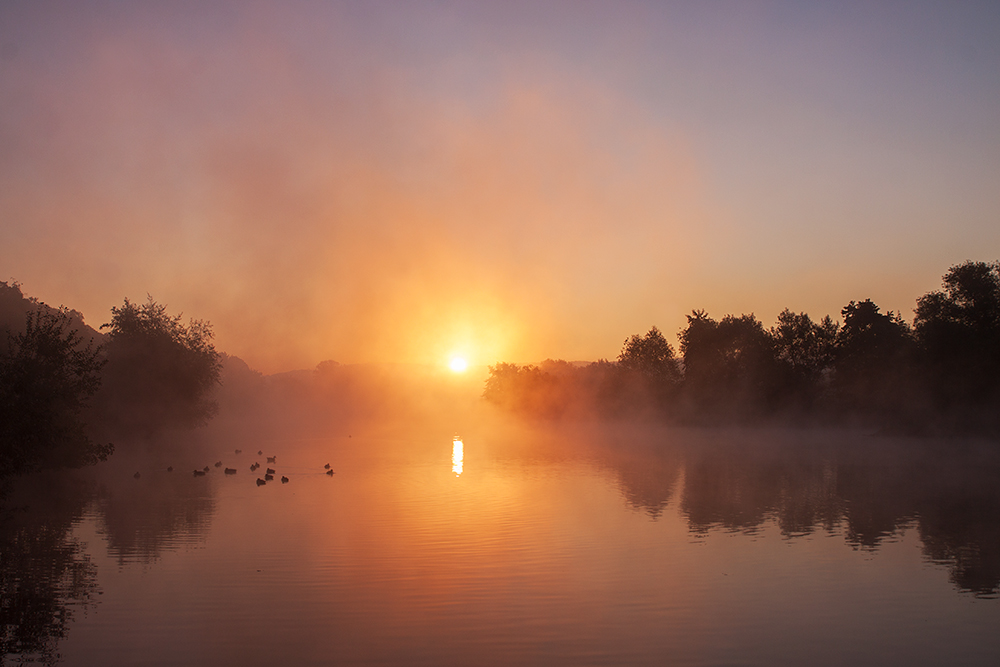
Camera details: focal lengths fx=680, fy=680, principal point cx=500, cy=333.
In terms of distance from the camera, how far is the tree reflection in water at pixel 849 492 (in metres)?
23.2

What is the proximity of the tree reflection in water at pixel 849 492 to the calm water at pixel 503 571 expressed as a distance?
0.68ft

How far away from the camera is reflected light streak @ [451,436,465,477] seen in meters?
46.0

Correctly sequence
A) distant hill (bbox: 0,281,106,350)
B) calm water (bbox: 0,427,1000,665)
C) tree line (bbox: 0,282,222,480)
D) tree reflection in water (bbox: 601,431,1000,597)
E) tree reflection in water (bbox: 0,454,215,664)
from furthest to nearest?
distant hill (bbox: 0,281,106,350), tree line (bbox: 0,282,222,480), tree reflection in water (bbox: 601,431,1000,597), tree reflection in water (bbox: 0,454,215,664), calm water (bbox: 0,427,1000,665)

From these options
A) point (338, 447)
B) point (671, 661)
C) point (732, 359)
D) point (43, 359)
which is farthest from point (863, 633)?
point (732, 359)

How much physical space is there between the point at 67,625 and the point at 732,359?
3841 inches

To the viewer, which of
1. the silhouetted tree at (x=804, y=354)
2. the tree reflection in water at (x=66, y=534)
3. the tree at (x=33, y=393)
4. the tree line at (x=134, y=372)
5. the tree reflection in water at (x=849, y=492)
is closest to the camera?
the tree reflection in water at (x=66, y=534)

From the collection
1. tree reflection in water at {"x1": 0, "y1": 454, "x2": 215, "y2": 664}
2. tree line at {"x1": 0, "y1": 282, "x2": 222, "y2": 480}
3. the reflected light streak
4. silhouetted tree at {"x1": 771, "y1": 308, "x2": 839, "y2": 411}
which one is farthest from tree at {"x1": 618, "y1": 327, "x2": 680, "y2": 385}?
tree reflection in water at {"x1": 0, "y1": 454, "x2": 215, "y2": 664}

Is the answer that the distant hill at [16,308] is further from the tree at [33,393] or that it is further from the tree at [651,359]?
the tree at [651,359]

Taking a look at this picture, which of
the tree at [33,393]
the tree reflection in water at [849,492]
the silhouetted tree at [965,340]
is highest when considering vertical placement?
the silhouetted tree at [965,340]

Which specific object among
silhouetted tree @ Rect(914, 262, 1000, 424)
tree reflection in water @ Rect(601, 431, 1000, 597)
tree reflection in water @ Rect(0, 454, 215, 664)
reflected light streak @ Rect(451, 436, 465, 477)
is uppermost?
silhouetted tree @ Rect(914, 262, 1000, 424)

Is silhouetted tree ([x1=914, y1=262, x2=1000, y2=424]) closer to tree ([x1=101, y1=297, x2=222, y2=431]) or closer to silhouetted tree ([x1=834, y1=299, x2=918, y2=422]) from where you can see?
silhouetted tree ([x1=834, y1=299, x2=918, y2=422])

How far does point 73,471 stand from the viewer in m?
42.2

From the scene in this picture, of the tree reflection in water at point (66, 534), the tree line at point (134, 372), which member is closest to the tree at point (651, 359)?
the tree line at point (134, 372)

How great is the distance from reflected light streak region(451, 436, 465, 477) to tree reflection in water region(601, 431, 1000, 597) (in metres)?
11.2
